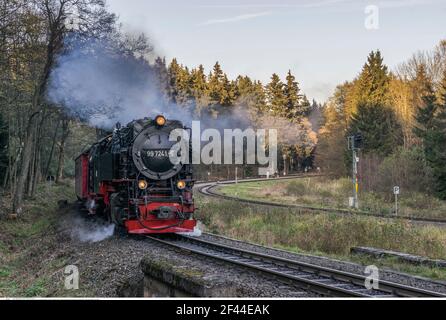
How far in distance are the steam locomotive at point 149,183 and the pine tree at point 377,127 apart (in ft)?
118

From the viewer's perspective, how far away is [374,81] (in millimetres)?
56344

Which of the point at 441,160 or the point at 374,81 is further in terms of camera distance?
the point at 374,81

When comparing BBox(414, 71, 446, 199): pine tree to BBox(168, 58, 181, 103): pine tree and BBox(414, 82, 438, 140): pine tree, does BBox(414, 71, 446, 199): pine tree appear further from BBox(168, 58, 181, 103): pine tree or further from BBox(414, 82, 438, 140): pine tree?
BBox(168, 58, 181, 103): pine tree

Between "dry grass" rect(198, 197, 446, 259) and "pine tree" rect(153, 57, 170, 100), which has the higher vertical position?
"pine tree" rect(153, 57, 170, 100)

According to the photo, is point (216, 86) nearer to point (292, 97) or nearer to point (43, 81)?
point (292, 97)

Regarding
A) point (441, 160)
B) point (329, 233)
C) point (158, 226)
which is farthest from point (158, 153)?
point (441, 160)

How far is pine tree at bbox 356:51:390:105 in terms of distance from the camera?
55.1 meters

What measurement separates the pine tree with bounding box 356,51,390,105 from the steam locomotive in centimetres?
4106

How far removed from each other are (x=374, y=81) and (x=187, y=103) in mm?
31304

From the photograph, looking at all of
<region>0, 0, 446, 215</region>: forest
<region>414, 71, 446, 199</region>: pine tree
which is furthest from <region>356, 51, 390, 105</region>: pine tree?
<region>414, 71, 446, 199</region>: pine tree

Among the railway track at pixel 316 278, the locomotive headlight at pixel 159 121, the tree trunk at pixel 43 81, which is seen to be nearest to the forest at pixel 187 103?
the tree trunk at pixel 43 81

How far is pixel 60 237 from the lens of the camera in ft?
62.8

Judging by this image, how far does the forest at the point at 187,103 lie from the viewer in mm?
24578

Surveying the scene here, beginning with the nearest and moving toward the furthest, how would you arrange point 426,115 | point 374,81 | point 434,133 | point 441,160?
point 441,160 → point 434,133 → point 426,115 → point 374,81
